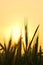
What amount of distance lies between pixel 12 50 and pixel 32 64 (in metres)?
0.15

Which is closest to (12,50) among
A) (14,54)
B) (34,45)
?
(14,54)

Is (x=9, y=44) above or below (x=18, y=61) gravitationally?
above

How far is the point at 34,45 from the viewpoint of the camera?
1.13 metres

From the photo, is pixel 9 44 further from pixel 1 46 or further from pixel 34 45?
pixel 34 45

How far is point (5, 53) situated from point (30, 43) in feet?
0.55

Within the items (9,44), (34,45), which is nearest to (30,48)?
(34,45)

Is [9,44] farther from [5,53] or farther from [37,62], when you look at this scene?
[37,62]

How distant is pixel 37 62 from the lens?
1.13 meters

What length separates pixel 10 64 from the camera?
3.59 ft

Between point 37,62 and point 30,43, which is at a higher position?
point 30,43

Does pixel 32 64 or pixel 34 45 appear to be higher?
pixel 34 45

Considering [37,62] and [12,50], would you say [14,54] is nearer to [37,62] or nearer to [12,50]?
[12,50]

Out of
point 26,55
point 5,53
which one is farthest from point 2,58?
point 26,55

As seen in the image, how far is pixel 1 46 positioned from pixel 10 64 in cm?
13
